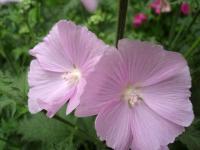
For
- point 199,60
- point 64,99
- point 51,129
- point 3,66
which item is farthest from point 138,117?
point 3,66

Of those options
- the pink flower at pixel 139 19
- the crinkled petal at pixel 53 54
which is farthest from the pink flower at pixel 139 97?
the pink flower at pixel 139 19

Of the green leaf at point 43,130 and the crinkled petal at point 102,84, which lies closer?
the crinkled petal at point 102,84

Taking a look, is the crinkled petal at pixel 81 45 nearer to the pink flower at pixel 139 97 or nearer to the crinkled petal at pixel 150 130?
the pink flower at pixel 139 97

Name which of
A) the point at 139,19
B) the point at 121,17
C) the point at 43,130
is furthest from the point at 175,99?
the point at 139,19

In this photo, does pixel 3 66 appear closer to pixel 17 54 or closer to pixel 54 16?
pixel 17 54

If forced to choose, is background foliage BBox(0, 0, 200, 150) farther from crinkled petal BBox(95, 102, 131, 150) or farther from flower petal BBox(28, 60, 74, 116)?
crinkled petal BBox(95, 102, 131, 150)

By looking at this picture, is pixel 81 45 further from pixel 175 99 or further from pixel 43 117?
pixel 43 117
